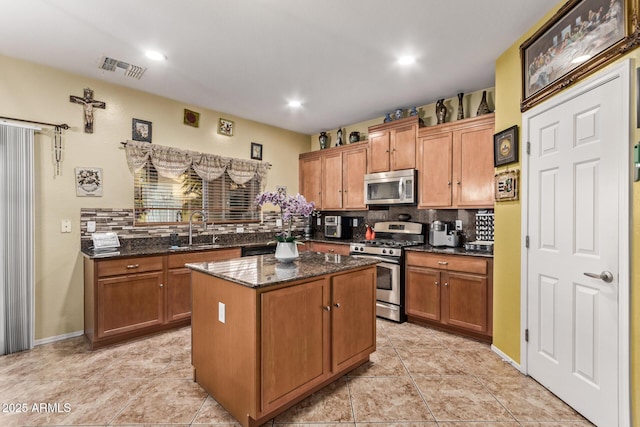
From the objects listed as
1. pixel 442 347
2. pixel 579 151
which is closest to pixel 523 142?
pixel 579 151

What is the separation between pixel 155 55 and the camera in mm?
2758

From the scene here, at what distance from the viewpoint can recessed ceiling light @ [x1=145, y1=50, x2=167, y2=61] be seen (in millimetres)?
2707

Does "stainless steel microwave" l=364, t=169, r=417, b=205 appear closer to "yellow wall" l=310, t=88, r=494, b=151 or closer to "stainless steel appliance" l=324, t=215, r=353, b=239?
"stainless steel appliance" l=324, t=215, r=353, b=239

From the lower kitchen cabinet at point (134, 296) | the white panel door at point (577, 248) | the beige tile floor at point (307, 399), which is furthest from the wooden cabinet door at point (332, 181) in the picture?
the white panel door at point (577, 248)

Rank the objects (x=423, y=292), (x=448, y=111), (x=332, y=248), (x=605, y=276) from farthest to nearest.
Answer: (x=332, y=248) → (x=448, y=111) → (x=423, y=292) → (x=605, y=276)

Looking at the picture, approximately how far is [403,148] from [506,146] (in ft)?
4.91

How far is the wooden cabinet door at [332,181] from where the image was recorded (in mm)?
4867

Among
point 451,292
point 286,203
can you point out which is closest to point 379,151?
point 451,292

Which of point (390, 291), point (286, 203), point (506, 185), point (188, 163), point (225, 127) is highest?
point (225, 127)

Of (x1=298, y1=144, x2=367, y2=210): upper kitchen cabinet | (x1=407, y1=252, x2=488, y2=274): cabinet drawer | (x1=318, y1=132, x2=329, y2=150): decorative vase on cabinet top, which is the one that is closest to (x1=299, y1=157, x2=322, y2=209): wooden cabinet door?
(x1=298, y1=144, x2=367, y2=210): upper kitchen cabinet

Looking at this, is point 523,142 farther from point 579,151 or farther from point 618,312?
point 618,312

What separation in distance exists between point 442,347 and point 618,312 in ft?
5.14

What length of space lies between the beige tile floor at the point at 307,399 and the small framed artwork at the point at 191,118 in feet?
8.82

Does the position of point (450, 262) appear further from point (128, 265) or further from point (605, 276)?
point (128, 265)
